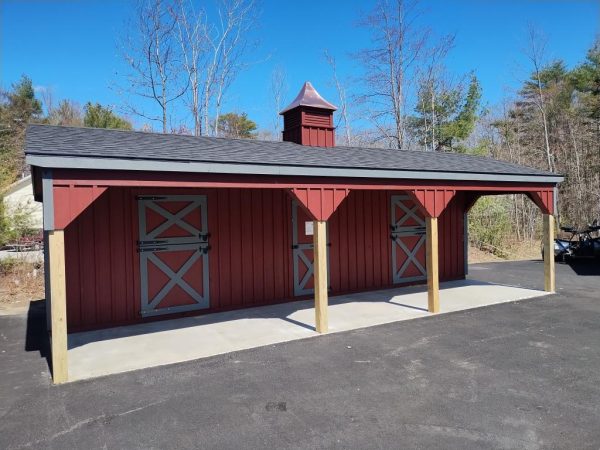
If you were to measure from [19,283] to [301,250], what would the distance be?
23.7ft

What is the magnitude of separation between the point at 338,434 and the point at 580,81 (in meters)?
26.0

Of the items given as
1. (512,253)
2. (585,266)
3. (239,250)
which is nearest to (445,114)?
(512,253)

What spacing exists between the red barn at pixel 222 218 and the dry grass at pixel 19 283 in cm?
318

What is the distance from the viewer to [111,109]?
1916cm

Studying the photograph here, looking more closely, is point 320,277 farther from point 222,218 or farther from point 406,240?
point 406,240

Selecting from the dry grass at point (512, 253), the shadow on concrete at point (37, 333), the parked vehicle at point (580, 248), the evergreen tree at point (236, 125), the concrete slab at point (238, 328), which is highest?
the evergreen tree at point (236, 125)

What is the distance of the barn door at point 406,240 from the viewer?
9.41 metres

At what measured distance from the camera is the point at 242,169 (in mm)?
5516

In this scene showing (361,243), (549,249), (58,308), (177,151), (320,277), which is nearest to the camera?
(58,308)

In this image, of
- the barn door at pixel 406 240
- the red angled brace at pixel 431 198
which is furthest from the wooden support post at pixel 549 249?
the red angled brace at pixel 431 198

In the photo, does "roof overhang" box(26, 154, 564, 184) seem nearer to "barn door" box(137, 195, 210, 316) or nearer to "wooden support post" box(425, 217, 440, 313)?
"wooden support post" box(425, 217, 440, 313)

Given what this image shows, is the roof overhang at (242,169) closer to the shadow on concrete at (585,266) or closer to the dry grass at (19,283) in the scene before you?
the shadow on concrete at (585,266)

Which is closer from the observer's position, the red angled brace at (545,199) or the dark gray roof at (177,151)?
the dark gray roof at (177,151)

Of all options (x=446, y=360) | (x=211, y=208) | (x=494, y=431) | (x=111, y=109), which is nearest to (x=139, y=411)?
(x=494, y=431)
